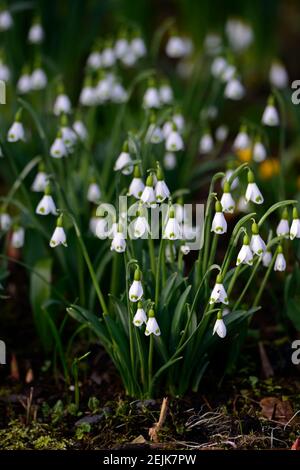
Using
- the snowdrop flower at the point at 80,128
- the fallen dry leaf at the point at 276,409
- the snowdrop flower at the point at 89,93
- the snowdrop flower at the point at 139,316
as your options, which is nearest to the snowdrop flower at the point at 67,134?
the snowdrop flower at the point at 80,128

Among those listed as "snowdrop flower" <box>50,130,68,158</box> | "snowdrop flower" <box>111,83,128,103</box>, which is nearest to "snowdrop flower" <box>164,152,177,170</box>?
"snowdrop flower" <box>111,83,128,103</box>

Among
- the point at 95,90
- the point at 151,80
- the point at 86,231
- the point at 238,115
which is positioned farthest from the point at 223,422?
the point at 238,115

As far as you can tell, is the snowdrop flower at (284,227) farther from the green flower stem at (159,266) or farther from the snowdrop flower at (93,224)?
the snowdrop flower at (93,224)

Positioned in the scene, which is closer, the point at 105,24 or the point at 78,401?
the point at 78,401

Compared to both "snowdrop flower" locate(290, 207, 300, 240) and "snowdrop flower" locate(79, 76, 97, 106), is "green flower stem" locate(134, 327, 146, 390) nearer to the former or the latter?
"snowdrop flower" locate(290, 207, 300, 240)

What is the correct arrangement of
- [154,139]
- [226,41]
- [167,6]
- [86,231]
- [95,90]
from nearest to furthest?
[154,139] < [86,231] < [95,90] < [226,41] < [167,6]
